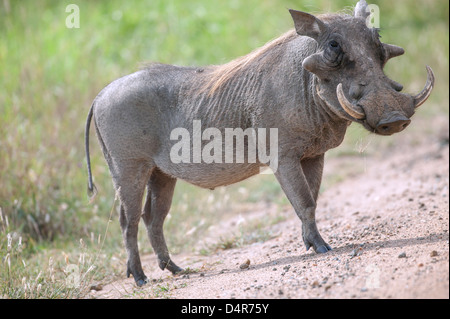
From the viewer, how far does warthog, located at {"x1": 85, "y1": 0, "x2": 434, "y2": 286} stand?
353cm

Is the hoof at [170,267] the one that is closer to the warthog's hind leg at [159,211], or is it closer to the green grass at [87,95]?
the warthog's hind leg at [159,211]

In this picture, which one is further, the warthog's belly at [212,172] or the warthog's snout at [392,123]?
the warthog's belly at [212,172]

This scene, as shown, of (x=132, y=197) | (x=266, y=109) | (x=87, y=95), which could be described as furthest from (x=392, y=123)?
(x=87, y=95)

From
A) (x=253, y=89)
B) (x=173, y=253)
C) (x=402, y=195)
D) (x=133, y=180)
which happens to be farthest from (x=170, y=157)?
(x=402, y=195)

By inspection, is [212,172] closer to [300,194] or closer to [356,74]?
[300,194]

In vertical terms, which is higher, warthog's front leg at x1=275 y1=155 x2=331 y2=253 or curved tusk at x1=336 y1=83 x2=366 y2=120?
curved tusk at x1=336 y1=83 x2=366 y2=120

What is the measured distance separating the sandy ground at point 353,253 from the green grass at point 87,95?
1.37 ft

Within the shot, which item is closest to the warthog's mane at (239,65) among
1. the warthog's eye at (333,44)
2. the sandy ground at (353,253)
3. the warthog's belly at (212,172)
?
the warthog's eye at (333,44)

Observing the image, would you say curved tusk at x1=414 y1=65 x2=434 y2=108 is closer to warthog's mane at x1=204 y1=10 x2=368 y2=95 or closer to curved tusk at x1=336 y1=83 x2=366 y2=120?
curved tusk at x1=336 y1=83 x2=366 y2=120

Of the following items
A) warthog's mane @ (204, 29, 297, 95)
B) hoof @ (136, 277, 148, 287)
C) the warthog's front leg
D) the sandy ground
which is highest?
warthog's mane @ (204, 29, 297, 95)

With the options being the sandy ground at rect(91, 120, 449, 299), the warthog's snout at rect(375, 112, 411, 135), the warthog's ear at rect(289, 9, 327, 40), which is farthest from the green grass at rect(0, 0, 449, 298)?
the warthog's ear at rect(289, 9, 327, 40)

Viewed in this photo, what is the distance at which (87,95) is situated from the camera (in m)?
7.05

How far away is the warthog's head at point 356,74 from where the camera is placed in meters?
3.37

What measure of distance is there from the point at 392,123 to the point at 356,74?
15.6 inches
